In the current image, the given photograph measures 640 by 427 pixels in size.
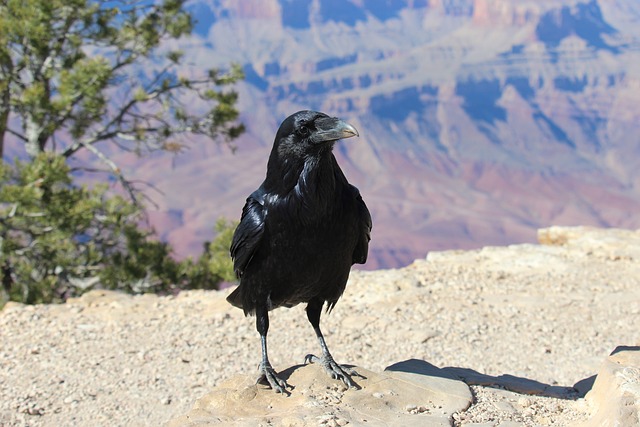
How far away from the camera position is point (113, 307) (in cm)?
730

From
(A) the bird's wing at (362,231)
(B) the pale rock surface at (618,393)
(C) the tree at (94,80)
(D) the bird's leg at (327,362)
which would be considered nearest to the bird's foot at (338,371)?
(D) the bird's leg at (327,362)

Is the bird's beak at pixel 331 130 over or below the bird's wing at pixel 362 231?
over

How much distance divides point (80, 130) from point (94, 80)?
211 cm

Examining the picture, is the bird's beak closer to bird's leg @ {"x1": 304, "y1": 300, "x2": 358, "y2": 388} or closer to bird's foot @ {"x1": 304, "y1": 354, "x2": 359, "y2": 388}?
bird's leg @ {"x1": 304, "y1": 300, "x2": 358, "y2": 388}

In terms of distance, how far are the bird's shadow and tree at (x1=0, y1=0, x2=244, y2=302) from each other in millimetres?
5546

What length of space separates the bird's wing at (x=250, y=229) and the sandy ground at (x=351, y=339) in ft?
4.17

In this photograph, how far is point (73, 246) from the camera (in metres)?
9.72

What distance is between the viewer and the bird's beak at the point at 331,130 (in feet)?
10.3

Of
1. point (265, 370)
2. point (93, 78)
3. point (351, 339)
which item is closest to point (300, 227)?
point (265, 370)

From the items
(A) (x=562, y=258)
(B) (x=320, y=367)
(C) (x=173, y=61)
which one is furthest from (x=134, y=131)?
(B) (x=320, y=367)

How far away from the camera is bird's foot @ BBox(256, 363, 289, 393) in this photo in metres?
3.75

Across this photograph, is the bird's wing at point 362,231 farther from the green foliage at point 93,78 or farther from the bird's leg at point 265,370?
the green foliage at point 93,78

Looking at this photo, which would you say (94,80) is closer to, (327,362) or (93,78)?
(93,78)

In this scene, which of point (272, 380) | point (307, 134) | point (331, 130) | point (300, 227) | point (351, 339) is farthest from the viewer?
point (351, 339)
